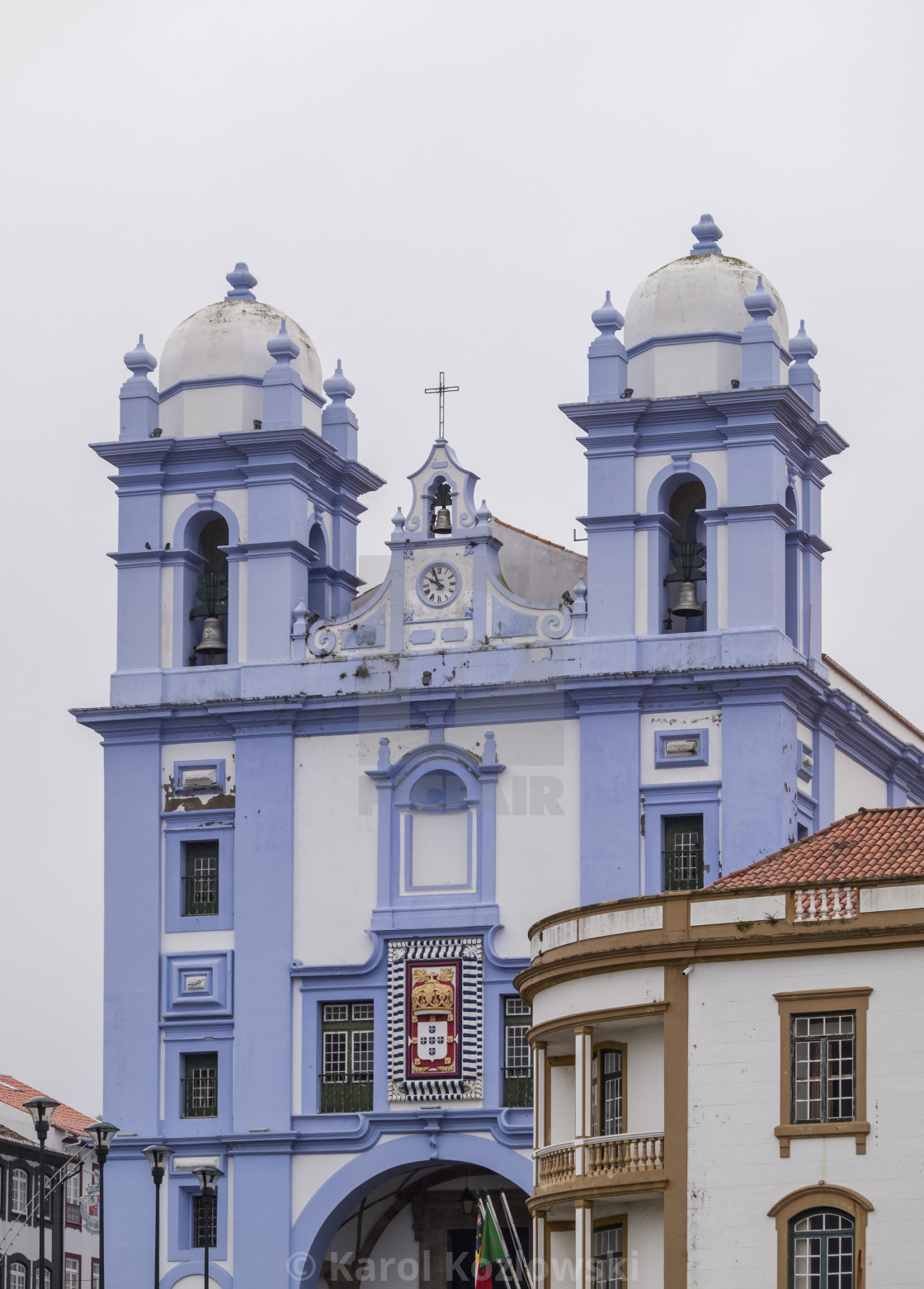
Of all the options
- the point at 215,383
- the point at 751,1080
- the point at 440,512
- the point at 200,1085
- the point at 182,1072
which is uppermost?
the point at 215,383

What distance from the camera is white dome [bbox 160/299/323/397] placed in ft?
168

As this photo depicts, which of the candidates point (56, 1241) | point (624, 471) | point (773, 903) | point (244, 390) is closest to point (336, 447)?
point (244, 390)

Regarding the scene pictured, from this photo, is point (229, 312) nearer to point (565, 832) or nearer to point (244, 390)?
point (244, 390)

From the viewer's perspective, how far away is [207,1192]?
153ft

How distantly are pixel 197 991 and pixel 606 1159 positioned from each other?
13185mm

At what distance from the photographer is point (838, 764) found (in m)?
49.9

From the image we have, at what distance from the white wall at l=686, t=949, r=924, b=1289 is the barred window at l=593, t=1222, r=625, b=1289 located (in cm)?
145

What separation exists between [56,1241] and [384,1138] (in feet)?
17.3

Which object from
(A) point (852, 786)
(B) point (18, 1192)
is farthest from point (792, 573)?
(B) point (18, 1192)

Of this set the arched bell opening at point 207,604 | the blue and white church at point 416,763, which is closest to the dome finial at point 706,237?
the blue and white church at point 416,763

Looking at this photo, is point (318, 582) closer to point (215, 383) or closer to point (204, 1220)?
point (215, 383)

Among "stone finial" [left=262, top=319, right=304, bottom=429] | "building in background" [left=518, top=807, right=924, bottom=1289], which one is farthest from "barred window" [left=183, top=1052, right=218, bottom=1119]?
"building in background" [left=518, top=807, right=924, bottom=1289]

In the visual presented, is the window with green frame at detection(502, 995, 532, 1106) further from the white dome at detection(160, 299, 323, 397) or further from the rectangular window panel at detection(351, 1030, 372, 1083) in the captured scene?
the white dome at detection(160, 299, 323, 397)

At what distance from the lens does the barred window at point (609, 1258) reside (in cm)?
3662
